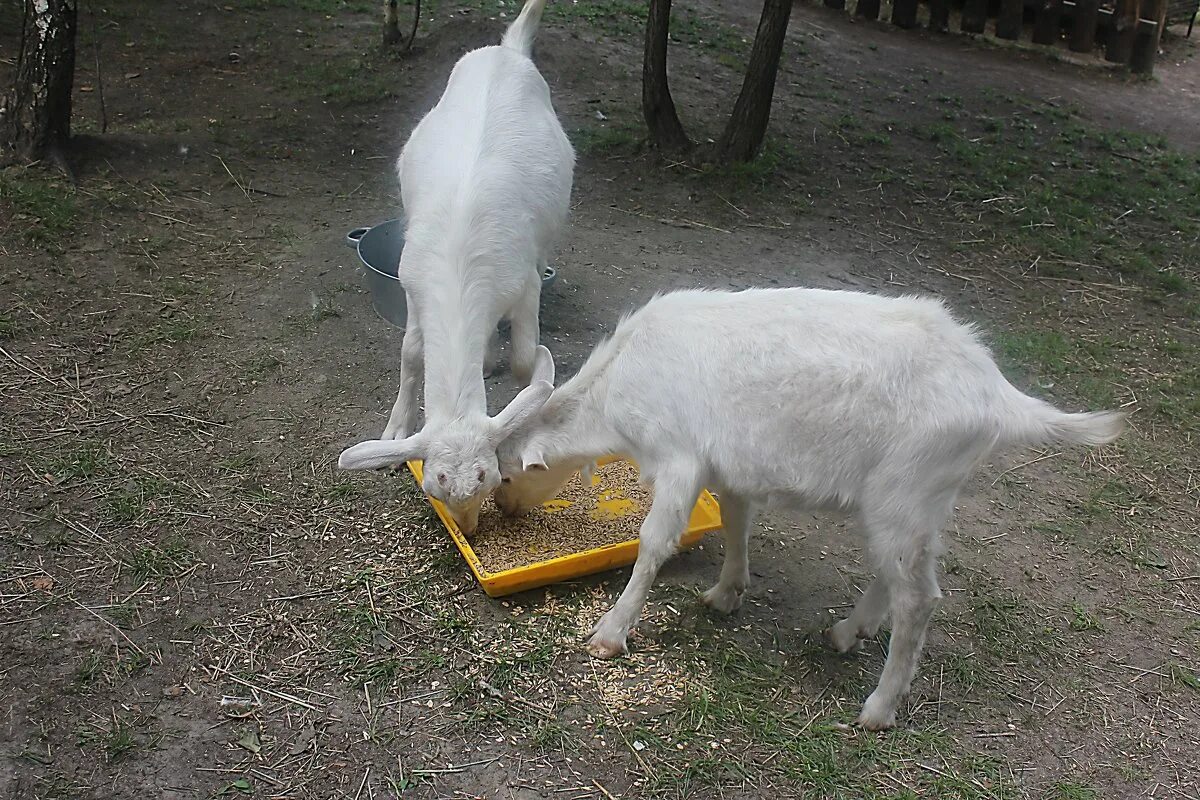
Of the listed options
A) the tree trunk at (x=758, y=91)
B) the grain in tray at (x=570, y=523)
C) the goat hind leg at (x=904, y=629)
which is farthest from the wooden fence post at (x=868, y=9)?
the goat hind leg at (x=904, y=629)

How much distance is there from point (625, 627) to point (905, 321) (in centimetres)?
152

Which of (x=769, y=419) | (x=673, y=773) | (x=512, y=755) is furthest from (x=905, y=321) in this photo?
(x=512, y=755)

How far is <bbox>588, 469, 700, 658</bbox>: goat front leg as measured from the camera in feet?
11.8

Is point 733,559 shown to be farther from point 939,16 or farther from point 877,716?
point 939,16

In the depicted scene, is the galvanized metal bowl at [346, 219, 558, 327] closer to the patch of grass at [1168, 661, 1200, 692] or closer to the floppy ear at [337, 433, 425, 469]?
the floppy ear at [337, 433, 425, 469]

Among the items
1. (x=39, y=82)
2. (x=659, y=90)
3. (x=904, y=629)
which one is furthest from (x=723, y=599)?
(x=39, y=82)

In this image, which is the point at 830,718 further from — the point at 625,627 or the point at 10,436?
the point at 10,436

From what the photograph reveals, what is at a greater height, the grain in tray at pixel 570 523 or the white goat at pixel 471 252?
the white goat at pixel 471 252

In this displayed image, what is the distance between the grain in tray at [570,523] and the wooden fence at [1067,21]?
35.3 feet

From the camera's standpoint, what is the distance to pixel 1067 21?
526 inches

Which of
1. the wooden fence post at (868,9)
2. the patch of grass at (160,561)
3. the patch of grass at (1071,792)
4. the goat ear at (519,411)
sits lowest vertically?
the patch of grass at (160,561)

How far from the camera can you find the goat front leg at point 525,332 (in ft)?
15.5

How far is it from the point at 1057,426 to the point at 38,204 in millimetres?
6144

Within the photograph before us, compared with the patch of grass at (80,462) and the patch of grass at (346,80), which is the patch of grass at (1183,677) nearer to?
the patch of grass at (80,462)
